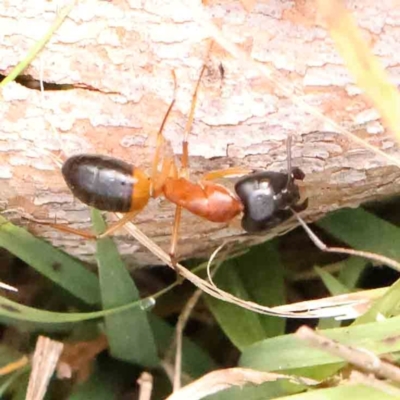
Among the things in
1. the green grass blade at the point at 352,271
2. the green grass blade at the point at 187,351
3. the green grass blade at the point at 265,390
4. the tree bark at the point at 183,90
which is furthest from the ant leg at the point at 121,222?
the green grass blade at the point at 352,271

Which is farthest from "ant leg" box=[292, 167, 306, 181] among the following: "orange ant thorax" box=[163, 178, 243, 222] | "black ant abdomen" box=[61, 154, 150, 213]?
"black ant abdomen" box=[61, 154, 150, 213]

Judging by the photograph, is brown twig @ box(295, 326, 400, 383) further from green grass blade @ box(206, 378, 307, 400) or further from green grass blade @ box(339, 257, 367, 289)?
green grass blade @ box(339, 257, 367, 289)

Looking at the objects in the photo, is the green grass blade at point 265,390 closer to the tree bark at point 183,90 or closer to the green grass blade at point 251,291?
the green grass blade at point 251,291

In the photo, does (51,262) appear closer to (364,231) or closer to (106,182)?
(106,182)

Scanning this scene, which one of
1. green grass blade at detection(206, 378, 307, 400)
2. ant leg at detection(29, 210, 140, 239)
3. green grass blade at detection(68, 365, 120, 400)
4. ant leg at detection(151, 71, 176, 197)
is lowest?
green grass blade at detection(68, 365, 120, 400)

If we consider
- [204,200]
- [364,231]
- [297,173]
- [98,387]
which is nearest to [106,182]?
[204,200]

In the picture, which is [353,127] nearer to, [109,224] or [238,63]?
[238,63]
